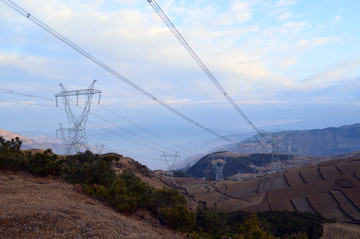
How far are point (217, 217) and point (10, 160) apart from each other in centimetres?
2296

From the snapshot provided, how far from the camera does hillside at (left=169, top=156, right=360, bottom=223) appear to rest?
57812 millimetres

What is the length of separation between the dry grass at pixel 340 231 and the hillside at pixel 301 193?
7.04 meters

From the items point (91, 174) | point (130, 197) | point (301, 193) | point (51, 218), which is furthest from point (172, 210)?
point (301, 193)

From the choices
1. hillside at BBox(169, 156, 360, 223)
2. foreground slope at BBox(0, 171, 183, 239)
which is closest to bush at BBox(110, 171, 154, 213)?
foreground slope at BBox(0, 171, 183, 239)

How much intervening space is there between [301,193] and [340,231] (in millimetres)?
32321

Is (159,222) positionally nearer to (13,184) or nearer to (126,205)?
(126,205)

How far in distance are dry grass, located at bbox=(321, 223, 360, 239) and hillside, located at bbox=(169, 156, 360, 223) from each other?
704 centimetres

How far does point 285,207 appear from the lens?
63094 mm

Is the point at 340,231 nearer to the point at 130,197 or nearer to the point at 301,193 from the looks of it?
the point at 301,193

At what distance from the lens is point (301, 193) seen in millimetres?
71812

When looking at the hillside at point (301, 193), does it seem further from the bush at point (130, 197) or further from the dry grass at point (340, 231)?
the bush at point (130, 197)

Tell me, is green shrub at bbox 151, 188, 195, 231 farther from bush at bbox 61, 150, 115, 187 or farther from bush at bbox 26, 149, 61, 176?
bush at bbox 26, 149, 61, 176

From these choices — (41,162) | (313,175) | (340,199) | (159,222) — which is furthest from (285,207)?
(41,162)

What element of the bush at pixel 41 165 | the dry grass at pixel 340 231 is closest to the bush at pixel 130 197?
the bush at pixel 41 165
